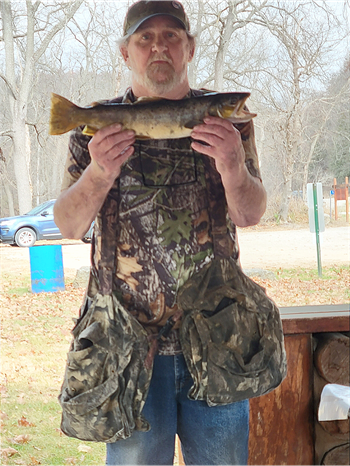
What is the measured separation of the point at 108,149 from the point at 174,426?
0.66 metres

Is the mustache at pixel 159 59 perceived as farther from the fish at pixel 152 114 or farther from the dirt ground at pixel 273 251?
the dirt ground at pixel 273 251

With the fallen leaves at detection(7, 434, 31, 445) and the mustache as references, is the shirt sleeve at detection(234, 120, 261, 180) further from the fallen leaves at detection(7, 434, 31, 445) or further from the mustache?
the fallen leaves at detection(7, 434, 31, 445)

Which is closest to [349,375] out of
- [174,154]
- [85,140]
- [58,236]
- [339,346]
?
[339,346]

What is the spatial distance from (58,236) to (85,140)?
1.52 m

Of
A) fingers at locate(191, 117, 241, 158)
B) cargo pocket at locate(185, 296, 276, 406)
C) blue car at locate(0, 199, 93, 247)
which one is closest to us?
fingers at locate(191, 117, 241, 158)

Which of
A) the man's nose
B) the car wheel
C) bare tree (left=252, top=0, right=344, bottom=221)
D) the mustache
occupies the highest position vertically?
bare tree (left=252, top=0, right=344, bottom=221)

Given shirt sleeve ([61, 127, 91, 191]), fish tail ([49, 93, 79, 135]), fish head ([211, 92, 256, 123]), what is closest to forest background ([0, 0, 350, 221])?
shirt sleeve ([61, 127, 91, 191])

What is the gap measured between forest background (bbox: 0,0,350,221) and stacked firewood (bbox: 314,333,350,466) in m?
0.98

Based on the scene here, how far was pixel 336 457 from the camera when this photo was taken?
1.88 m

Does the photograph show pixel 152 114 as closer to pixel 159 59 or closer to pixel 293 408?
pixel 159 59

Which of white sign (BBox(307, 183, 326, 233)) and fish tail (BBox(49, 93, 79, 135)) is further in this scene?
white sign (BBox(307, 183, 326, 233))

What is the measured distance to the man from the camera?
1.13m

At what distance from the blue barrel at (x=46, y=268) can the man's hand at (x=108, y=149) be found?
1.71 m

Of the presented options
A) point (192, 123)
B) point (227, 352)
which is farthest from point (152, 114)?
point (227, 352)
